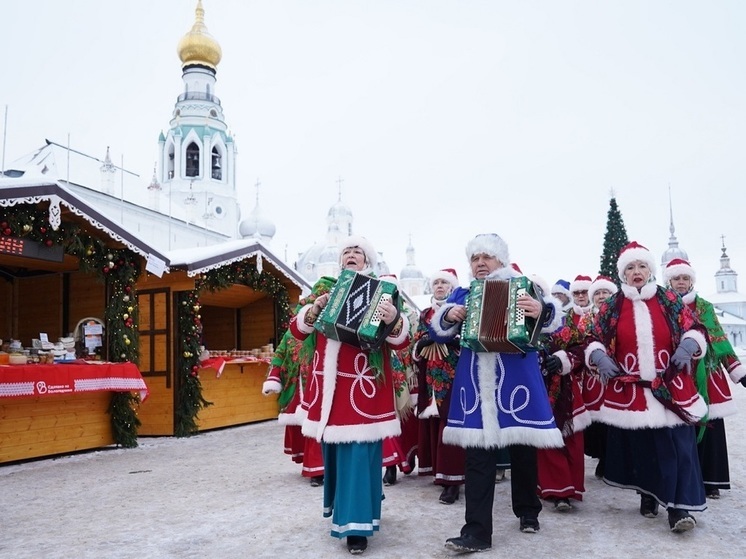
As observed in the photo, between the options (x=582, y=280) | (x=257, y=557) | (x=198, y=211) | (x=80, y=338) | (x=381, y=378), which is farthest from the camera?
(x=198, y=211)

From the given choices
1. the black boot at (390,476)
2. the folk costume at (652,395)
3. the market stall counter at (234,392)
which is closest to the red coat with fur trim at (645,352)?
the folk costume at (652,395)

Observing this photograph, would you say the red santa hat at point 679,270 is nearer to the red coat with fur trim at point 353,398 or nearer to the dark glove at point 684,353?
the dark glove at point 684,353

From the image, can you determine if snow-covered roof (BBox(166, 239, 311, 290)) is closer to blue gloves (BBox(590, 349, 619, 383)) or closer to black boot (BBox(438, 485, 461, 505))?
black boot (BBox(438, 485, 461, 505))

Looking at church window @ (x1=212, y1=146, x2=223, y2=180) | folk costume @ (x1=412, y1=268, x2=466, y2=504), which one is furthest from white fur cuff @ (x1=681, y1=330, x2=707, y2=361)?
church window @ (x1=212, y1=146, x2=223, y2=180)

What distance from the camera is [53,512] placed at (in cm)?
528

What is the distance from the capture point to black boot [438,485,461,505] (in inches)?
207

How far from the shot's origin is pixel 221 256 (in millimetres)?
10500

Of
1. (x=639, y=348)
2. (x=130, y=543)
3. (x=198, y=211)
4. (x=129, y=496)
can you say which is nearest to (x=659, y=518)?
(x=639, y=348)

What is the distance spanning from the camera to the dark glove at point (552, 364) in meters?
4.78

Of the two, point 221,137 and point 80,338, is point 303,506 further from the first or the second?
point 221,137

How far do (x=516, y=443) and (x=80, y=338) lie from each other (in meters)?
7.31

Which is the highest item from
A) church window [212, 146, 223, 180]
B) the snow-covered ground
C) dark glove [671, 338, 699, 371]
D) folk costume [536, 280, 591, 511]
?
church window [212, 146, 223, 180]

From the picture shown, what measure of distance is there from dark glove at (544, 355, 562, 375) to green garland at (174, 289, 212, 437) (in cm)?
682

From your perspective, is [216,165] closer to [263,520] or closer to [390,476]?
[390,476]
